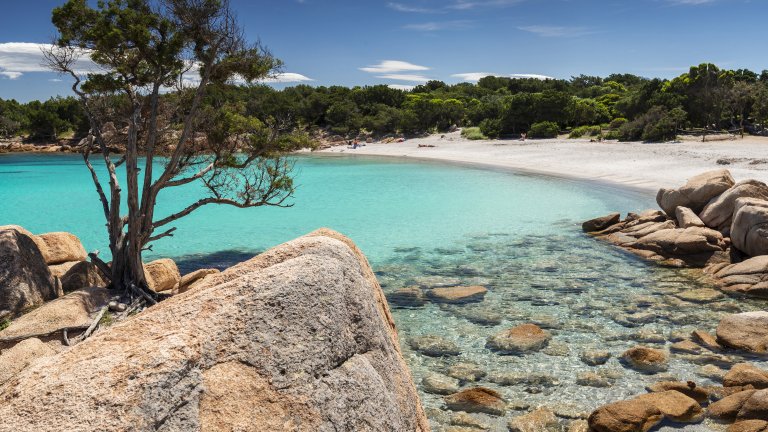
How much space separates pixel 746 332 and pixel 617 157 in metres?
34.8

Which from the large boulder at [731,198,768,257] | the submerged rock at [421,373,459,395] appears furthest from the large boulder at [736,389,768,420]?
the large boulder at [731,198,768,257]

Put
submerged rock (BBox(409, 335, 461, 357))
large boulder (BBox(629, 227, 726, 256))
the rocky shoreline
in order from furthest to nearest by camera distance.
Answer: large boulder (BBox(629, 227, 726, 256)) → submerged rock (BBox(409, 335, 461, 357)) → the rocky shoreline

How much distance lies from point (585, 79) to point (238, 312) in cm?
12641

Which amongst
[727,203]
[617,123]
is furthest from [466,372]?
[617,123]

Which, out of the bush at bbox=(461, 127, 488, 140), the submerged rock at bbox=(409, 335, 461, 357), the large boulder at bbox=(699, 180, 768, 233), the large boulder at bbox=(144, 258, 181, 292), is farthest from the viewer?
the bush at bbox=(461, 127, 488, 140)

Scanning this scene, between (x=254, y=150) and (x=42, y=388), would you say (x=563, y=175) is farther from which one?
(x=42, y=388)

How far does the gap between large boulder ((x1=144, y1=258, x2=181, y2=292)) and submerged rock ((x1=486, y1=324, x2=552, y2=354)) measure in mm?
9195

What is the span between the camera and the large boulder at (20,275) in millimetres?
11852

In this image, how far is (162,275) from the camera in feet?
52.7

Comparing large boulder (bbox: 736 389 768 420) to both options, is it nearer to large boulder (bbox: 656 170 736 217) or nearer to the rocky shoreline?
the rocky shoreline

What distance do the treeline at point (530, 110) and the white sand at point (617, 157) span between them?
5.15m

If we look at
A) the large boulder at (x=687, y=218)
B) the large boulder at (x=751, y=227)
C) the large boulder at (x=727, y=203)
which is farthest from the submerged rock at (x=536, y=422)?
the large boulder at (x=727, y=203)

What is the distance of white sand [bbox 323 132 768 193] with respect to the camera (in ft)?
113

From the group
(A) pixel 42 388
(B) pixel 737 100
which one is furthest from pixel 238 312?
(B) pixel 737 100
